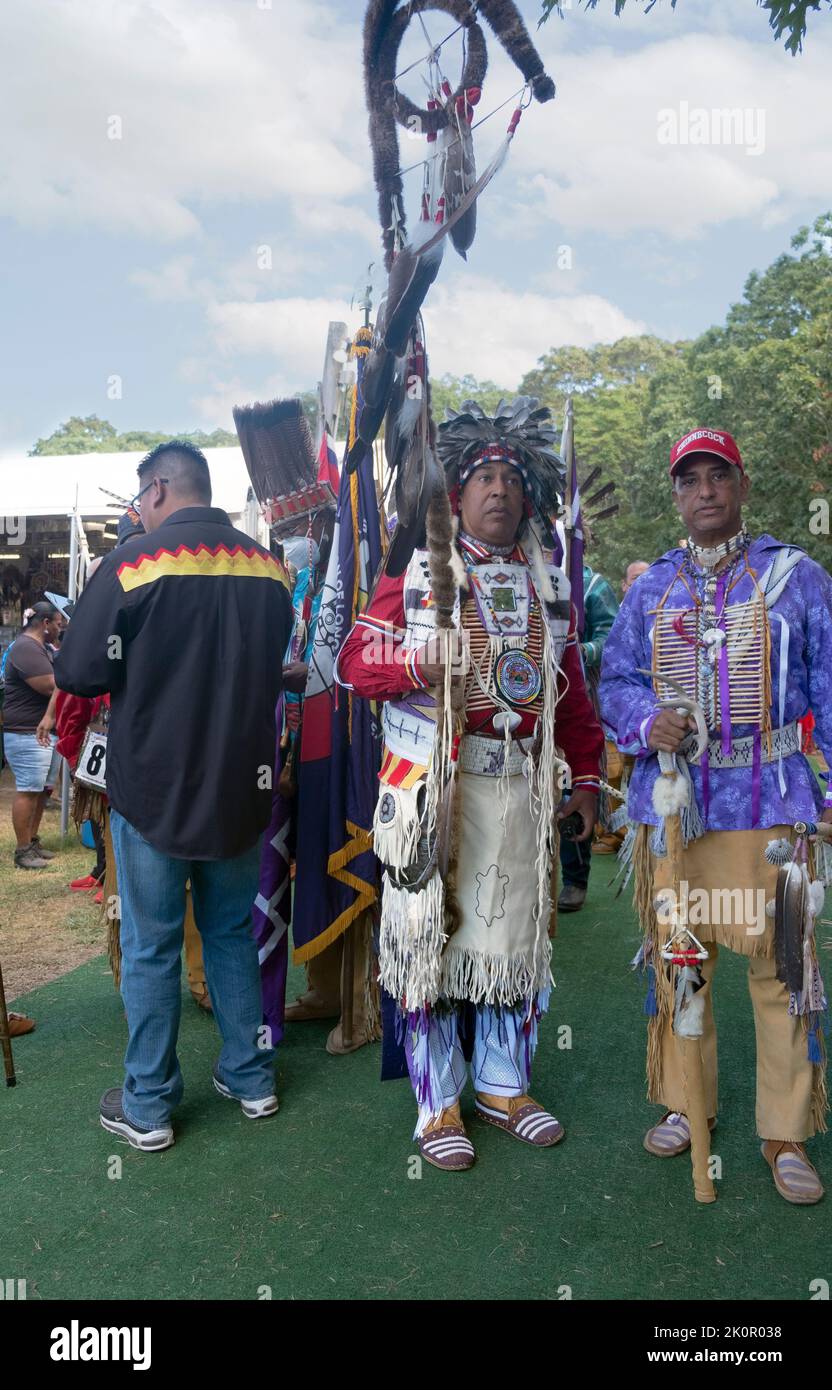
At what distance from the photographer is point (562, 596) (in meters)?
3.06

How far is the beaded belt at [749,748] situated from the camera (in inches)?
108

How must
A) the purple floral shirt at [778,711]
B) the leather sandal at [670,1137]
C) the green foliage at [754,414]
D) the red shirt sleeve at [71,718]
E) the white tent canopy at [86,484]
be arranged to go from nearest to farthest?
the purple floral shirt at [778,711] < the leather sandal at [670,1137] < the red shirt sleeve at [71,718] < the white tent canopy at [86,484] < the green foliage at [754,414]

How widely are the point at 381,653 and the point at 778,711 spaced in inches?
42.8

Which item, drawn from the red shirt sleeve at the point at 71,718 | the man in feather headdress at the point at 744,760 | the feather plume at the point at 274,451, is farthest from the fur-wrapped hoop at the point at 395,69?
the red shirt sleeve at the point at 71,718

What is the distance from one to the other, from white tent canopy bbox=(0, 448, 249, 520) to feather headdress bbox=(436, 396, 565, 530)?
632 centimetres

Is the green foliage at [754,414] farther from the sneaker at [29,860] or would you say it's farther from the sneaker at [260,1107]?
the sneaker at [260,1107]

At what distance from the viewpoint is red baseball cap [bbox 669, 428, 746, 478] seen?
274 centimetres

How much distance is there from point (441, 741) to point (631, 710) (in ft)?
1.83

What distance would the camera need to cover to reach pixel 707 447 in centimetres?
273

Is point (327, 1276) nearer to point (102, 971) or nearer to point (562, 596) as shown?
point (562, 596)

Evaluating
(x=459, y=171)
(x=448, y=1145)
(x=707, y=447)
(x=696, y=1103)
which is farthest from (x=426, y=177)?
(x=448, y=1145)

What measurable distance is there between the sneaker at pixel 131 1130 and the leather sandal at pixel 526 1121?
3.14 ft

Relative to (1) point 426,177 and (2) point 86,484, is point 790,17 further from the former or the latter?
(2) point 86,484

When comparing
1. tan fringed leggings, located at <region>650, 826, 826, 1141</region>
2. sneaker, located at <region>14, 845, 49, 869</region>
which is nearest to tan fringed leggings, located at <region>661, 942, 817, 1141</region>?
tan fringed leggings, located at <region>650, 826, 826, 1141</region>
